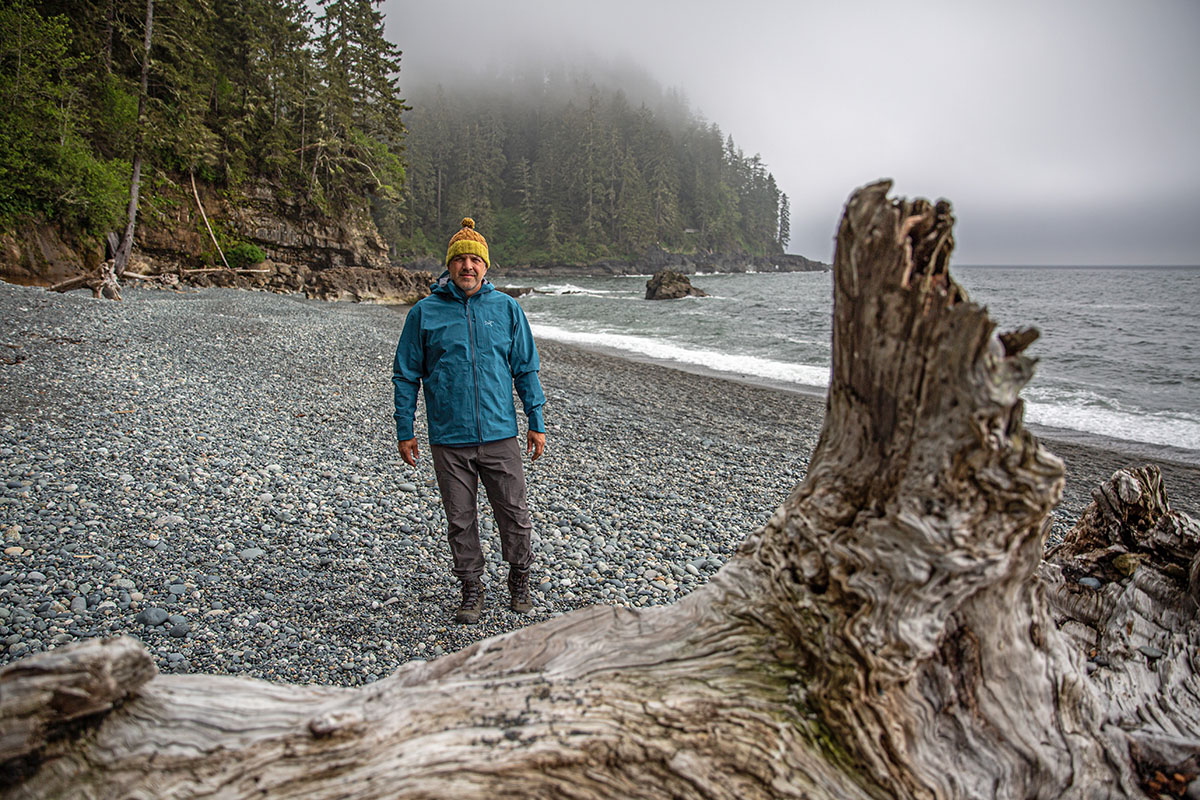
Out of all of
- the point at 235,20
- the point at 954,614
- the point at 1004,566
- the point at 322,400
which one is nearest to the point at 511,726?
the point at 954,614

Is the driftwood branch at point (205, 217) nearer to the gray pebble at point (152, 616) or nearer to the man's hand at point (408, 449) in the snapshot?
the gray pebble at point (152, 616)

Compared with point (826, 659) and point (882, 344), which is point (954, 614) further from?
point (882, 344)

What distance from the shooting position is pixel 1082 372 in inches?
770

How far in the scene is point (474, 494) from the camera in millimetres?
3943

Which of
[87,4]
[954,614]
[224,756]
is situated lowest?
[224,756]

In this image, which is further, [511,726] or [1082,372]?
[1082,372]

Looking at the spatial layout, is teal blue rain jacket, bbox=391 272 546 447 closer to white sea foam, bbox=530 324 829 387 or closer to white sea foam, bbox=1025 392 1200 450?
white sea foam, bbox=1025 392 1200 450

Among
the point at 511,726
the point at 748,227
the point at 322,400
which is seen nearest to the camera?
the point at 511,726

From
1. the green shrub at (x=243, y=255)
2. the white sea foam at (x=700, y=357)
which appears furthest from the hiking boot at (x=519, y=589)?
the green shrub at (x=243, y=255)

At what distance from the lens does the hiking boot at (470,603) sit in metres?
4.05

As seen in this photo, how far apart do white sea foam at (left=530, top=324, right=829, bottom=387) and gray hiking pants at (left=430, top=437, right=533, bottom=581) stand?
46.8 feet

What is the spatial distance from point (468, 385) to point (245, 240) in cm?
3139

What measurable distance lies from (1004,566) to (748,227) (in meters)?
125

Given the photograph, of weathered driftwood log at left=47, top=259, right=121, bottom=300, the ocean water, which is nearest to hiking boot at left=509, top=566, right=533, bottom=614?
the ocean water
